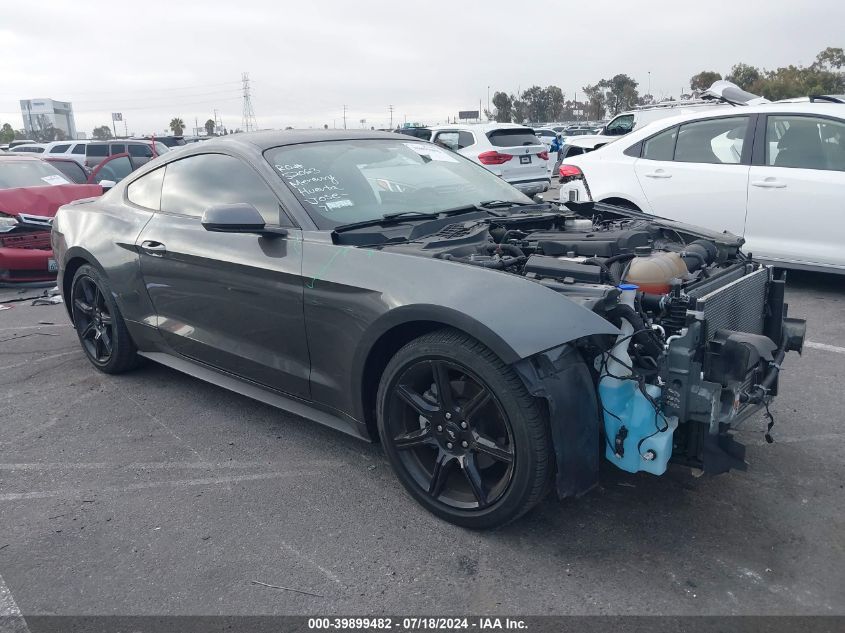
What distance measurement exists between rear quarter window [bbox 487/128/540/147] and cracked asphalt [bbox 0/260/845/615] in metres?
9.48

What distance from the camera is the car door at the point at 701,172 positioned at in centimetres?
628

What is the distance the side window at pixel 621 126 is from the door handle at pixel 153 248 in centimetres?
1547

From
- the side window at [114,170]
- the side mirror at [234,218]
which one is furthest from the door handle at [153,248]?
the side window at [114,170]

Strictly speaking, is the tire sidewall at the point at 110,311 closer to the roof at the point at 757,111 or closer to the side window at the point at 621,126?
the roof at the point at 757,111

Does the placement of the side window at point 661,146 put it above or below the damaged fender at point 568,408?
above

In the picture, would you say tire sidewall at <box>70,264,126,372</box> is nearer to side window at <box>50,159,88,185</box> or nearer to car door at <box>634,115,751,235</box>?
car door at <box>634,115,751,235</box>

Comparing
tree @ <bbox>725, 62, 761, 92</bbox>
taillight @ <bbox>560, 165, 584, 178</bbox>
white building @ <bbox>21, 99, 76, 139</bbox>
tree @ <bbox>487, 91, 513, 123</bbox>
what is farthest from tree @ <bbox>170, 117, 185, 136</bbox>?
taillight @ <bbox>560, 165, 584, 178</bbox>

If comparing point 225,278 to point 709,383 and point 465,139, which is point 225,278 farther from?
point 465,139

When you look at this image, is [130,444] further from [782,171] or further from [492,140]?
[492,140]

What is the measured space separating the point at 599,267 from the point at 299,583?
64.6 inches

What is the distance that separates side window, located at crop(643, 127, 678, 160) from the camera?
6754 mm

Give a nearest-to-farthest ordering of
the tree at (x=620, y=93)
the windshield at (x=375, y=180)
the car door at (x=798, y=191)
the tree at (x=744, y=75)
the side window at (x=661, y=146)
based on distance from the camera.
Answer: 1. the windshield at (x=375, y=180)
2. the car door at (x=798, y=191)
3. the side window at (x=661, y=146)
4. the tree at (x=744, y=75)
5. the tree at (x=620, y=93)

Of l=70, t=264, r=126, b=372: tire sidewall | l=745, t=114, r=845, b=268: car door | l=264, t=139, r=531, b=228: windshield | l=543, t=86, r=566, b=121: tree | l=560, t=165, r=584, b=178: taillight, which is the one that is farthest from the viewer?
l=543, t=86, r=566, b=121: tree

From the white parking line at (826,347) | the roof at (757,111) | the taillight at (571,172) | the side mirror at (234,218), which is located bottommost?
the white parking line at (826,347)
